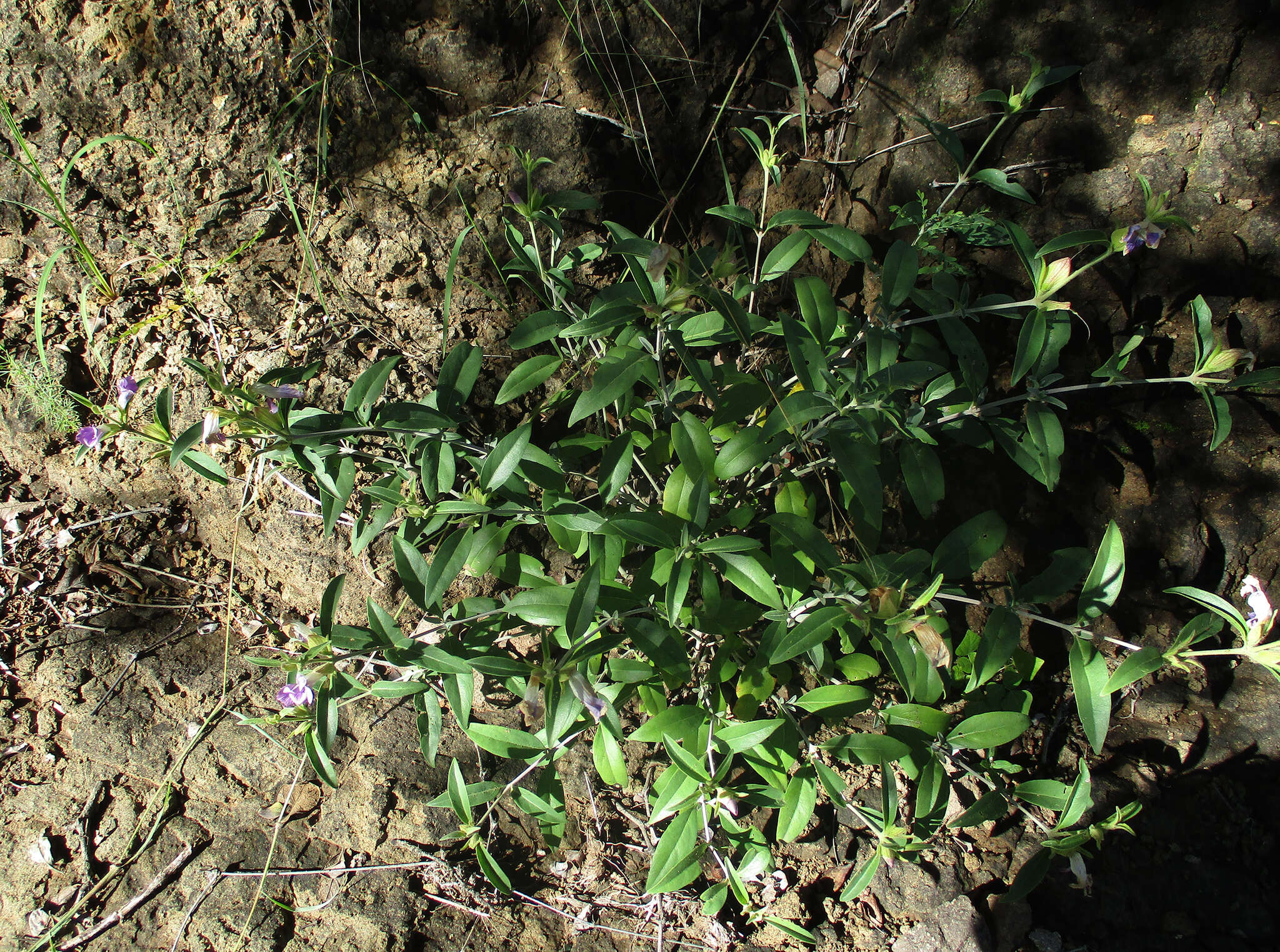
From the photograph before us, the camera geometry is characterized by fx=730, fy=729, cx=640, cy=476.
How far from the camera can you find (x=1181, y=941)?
219 cm

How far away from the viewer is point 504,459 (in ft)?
5.92

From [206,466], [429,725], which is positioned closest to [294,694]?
[429,725]

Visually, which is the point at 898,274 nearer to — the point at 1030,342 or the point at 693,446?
the point at 1030,342

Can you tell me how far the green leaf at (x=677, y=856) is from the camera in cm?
187

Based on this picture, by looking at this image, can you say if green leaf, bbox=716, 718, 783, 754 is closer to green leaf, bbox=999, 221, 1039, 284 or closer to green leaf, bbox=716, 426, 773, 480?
green leaf, bbox=716, 426, 773, 480

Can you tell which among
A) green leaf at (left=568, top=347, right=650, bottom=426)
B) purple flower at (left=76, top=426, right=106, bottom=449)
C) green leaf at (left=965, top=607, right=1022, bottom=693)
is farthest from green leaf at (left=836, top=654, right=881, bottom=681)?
purple flower at (left=76, top=426, right=106, bottom=449)

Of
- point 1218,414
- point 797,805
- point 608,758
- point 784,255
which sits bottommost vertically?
point 797,805

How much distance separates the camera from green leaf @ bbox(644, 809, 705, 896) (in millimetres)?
1870

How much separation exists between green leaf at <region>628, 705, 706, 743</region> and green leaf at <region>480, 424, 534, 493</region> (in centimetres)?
72

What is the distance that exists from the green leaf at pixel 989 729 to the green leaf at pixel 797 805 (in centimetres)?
39

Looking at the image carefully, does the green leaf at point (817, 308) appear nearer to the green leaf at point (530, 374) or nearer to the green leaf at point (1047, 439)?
the green leaf at point (1047, 439)

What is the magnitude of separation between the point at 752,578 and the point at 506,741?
2.76ft

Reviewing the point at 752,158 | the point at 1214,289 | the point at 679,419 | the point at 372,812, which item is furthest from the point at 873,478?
the point at 372,812

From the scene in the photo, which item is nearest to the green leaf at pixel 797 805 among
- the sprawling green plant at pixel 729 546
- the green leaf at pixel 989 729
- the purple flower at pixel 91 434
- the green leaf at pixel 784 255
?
the sprawling green plant at pixel 729 546
